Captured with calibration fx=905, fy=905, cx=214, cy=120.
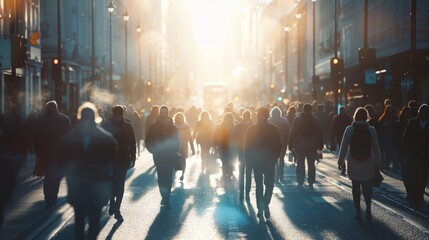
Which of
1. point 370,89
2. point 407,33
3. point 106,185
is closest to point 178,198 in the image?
point 106,185

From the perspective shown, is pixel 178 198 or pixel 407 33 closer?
pixel 178 198

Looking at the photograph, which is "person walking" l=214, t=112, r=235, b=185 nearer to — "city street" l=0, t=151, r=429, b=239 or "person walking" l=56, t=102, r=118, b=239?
"city street" l=0, t=151, r=429, b=239

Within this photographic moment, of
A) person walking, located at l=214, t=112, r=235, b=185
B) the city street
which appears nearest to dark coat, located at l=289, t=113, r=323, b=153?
the city street

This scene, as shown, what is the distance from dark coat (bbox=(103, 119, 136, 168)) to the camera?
1427cm

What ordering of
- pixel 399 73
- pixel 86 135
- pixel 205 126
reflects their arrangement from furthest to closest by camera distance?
1. pixel 399 73
2. pixel 205 126
3. pixel 86 135

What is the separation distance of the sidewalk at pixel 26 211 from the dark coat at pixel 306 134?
5003mm

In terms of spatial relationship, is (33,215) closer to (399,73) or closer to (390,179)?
(390,179)

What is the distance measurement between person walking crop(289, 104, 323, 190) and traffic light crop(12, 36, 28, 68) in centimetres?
683

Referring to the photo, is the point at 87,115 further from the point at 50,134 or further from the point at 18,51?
the point at 18,51

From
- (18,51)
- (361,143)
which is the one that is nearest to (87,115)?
(361,143)

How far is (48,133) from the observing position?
1633 cm

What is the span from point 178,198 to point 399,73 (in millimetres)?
29781

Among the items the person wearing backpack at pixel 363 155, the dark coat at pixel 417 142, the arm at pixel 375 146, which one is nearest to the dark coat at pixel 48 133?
the person wearing backpack at pixel 363 155

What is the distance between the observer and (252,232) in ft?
41.6
